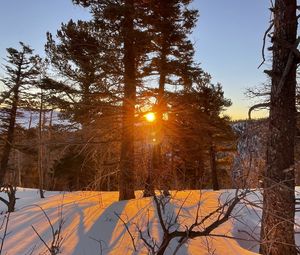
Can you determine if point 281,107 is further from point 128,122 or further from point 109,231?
point 128,122

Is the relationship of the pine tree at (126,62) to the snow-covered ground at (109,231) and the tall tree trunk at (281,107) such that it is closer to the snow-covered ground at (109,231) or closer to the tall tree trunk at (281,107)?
the snow-covered ground at (109,231)

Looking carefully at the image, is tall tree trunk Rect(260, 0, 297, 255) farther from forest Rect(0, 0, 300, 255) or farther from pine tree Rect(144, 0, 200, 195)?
pine tree Rect(144, 0, 200, 195)

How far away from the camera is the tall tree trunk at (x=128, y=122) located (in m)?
11.4

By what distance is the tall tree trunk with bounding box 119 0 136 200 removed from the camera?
1139cm

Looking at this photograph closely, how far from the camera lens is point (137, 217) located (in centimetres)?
884

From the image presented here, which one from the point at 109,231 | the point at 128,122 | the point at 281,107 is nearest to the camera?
the point at 281,107

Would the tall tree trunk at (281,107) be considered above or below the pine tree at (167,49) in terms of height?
below

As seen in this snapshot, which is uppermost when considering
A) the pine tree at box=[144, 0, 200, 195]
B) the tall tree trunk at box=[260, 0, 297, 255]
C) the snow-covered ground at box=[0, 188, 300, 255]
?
the pine tree at box=[144, 0, 200, 195]

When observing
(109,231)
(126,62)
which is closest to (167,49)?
(126,62)

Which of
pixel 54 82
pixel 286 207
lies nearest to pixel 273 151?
pixel 286 207

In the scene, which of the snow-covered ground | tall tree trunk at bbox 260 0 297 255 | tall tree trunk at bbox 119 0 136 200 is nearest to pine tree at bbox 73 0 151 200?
tall tree trunk at bbox 119 0 136 200

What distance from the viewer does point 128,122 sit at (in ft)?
37.4

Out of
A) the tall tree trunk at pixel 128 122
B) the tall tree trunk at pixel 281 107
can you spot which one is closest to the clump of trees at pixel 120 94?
the tall tree trunk at pixel 128 122

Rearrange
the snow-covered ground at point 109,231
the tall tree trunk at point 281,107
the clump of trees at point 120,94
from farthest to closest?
the clump of trees at point 120,94 < the snow-covered ground at point 109,231 < the tall tree trunk at point 281,107
